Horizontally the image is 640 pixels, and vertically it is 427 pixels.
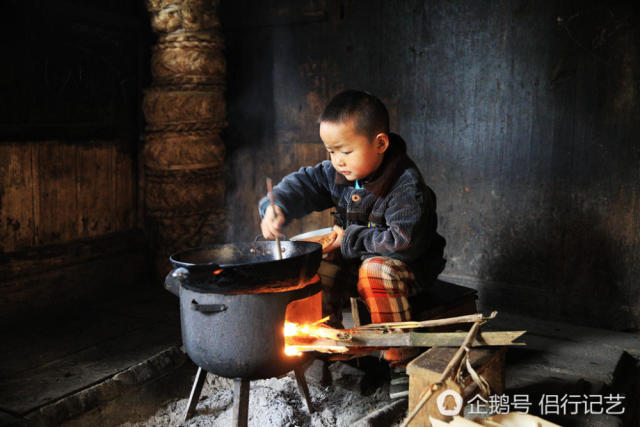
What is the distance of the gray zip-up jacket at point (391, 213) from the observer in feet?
7.89

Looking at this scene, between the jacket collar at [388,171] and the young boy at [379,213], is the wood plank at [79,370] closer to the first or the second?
the young boy at [379,213]

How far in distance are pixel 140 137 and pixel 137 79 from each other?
43cm

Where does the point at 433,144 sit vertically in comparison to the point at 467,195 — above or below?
above

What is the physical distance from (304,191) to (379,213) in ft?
1.65

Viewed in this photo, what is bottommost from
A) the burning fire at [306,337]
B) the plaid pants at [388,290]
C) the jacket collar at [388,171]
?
the burning fire at [306,337]

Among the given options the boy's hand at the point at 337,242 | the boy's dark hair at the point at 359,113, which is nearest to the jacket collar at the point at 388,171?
the boy's dark hair at the point at 359,113

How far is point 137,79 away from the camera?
166 inches

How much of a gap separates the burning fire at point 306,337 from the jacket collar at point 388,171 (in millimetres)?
718

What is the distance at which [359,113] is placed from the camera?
8.14 feet

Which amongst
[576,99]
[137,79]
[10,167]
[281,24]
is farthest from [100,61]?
[576,99]

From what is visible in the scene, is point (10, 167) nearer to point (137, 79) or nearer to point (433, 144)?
point (137, 79)

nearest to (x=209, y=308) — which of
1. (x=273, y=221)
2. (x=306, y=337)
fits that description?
(x=306, y=337)

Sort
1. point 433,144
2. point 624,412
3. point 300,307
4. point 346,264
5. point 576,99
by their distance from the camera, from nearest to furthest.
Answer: point 300,307 < point 624,412 < point 346,264 < point 576,99 < point 433,144

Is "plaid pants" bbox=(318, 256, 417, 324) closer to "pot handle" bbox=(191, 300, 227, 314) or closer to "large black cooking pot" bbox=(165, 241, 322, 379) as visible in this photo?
"large black cooking pot" bbox=(165, 241, 322, 379)
